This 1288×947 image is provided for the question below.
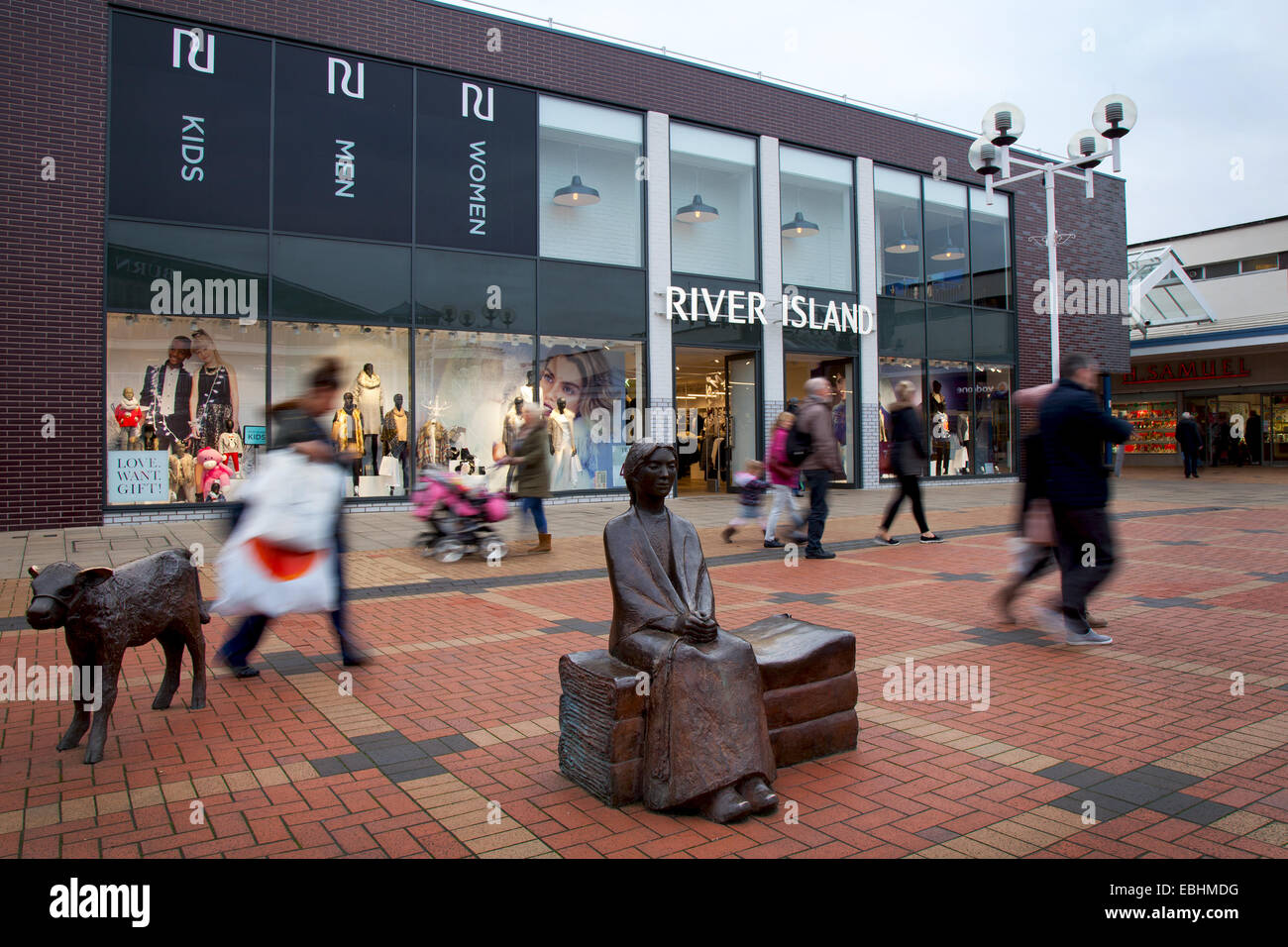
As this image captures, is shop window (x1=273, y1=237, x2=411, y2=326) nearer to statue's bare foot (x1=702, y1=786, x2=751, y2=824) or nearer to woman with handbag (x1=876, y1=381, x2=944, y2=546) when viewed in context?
woman with handbag (x1=876, y1=381, x2=944, y2=546)

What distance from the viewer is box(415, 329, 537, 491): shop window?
15547mm

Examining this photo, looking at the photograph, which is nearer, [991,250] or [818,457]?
[818,457]

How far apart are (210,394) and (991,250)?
19482 mm

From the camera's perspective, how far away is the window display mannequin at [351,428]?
1487 cm

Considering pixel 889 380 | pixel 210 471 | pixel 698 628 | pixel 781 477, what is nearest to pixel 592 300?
pixel 210 471

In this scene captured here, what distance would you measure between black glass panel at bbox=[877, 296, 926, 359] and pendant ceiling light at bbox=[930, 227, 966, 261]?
4.86 ft

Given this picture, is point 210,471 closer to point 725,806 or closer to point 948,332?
point 725,806

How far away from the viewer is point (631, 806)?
334 centimetres

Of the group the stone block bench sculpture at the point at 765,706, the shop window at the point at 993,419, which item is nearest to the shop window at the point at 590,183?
the shop window at the point at 993,419

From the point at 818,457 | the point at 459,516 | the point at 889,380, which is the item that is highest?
the point at 889,380

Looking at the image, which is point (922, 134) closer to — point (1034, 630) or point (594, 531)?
point (594, 531)

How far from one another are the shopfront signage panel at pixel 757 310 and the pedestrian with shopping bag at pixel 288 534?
518 inches

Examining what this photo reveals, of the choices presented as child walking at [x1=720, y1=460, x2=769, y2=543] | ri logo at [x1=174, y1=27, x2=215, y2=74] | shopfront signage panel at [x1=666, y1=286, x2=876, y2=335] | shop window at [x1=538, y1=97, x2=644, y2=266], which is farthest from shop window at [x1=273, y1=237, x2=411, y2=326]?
child walking at [x1=720, y1=460, x2=769, y2=543]

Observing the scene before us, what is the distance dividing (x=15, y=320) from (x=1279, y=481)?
28.4 m
